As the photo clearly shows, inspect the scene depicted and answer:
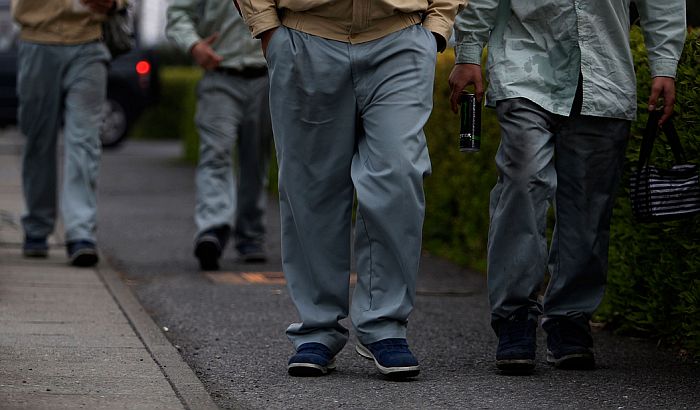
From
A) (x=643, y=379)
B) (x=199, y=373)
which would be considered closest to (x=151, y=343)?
(x=199, y=373)

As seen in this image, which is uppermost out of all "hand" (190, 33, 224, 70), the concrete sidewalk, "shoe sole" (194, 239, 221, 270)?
"hand" (190, 33, 224, 70)

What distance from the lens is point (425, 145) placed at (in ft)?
14.5

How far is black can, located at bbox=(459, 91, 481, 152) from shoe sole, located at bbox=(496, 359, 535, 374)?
2.29 ft

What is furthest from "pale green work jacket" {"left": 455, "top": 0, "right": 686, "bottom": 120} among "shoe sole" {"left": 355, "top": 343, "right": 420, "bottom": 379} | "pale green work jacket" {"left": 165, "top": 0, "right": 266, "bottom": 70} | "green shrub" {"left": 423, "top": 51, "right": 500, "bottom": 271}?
"pale green work jacket" {"left": 165, "top": 0, "right": 266, "bottom": 70}

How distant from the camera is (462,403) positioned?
415 centimetres

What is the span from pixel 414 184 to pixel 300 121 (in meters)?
0.42

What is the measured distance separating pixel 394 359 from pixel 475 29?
44.7 inches

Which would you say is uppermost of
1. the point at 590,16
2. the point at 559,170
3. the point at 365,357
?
the point at 590,16

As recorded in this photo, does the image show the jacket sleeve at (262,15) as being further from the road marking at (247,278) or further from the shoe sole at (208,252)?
the shoe sole at (208,252)

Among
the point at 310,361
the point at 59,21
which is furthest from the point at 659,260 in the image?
the point at 59,21

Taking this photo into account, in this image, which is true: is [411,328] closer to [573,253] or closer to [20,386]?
[573,253]

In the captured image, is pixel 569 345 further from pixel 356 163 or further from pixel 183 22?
pixel 183 22

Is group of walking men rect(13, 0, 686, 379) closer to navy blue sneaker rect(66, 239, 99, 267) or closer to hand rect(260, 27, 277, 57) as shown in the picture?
hand rect(260, 27, 277, 57)

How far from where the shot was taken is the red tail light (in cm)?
1875
